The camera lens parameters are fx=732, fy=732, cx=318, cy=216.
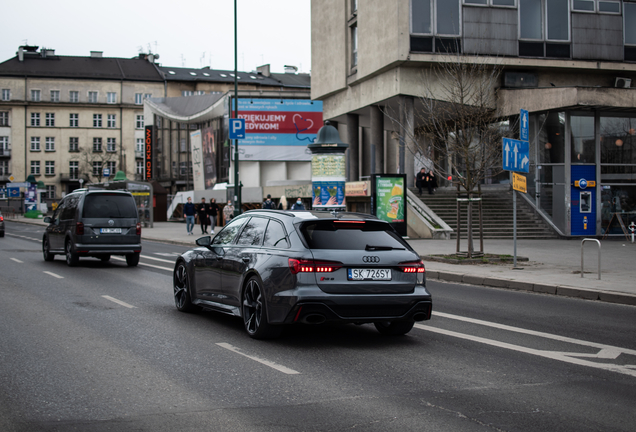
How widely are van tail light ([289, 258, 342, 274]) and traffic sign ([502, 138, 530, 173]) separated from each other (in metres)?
9.57

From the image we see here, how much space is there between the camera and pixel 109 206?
18672mm

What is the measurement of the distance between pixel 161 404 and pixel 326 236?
9.66ft

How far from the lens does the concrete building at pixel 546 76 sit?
3088 cm

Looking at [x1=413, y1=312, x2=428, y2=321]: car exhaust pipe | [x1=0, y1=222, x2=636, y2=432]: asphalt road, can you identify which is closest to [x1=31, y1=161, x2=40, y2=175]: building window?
[x1=0, y1=222, x2=636, y2=432]: asphalt road

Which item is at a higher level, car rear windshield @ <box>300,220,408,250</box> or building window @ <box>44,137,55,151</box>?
building window @ <box>44,137,55,151</box>

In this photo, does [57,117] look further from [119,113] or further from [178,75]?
[178,75]

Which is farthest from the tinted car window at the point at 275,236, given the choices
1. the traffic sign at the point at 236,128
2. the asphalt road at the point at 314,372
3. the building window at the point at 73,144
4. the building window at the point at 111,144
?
the building window at the point at 73,144

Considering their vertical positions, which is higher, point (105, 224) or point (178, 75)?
point (178, 75)

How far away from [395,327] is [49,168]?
94.8 metres

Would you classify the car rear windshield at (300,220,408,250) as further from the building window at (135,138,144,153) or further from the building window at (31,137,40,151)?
the building window at (31,137,40,151)

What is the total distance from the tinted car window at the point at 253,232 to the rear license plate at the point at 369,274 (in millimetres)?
1287

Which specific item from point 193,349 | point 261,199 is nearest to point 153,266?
point 193,349

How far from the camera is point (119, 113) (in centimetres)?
9612

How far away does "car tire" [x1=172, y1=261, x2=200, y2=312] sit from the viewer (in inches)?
Answer: 396
